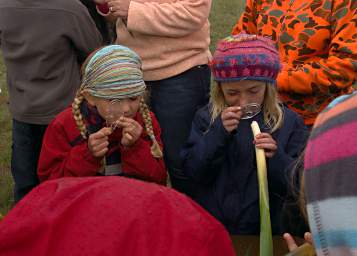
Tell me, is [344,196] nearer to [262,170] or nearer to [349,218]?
[349,218]

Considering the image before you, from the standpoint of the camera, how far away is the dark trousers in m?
2.73

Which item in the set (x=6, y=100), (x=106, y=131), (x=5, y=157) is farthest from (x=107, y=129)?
(x=6, y=100)

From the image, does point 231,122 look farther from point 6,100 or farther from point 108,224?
point 6,100

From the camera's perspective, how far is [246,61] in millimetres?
1896

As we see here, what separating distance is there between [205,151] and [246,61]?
0.38 meters

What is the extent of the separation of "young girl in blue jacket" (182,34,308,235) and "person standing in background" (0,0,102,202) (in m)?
0.89

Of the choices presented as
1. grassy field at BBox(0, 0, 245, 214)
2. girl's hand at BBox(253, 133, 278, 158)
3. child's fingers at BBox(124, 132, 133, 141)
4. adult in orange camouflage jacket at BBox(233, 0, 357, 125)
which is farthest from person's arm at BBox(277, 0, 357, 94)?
grassy field at BBox(0, 0, 245, 214)

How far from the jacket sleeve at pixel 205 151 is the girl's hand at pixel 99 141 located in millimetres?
371

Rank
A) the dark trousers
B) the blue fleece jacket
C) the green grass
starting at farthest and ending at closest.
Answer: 1. the green grass
2. the dark trousers
3. the blue fleece jacket

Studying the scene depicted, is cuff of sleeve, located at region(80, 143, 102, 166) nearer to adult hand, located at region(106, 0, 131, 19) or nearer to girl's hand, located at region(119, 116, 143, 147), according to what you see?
girl's hand, located at region(119, 116, 143, 147)

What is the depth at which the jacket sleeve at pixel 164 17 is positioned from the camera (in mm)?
2365

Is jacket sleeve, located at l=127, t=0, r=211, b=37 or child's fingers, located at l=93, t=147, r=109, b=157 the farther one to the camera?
jacket sleeve, located at l=127, t=0, r=211, b=37

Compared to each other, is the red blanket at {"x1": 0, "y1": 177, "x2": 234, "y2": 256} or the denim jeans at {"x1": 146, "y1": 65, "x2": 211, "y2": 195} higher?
the red blanket at {"x1": 0, "y1": 177, "x2": 234, "y2": 256}

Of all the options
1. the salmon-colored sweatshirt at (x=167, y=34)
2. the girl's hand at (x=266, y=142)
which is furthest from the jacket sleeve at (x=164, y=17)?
the girl's hand at (x=266, y=142)
